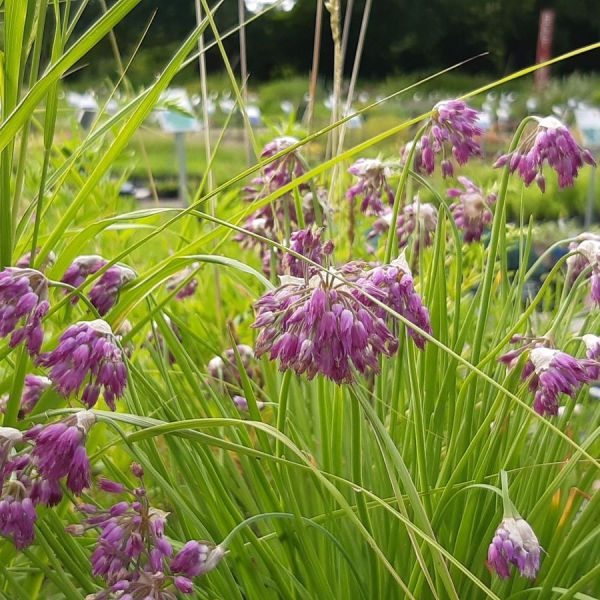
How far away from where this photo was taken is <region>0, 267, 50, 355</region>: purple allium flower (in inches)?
21.0

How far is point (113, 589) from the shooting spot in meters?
0.55

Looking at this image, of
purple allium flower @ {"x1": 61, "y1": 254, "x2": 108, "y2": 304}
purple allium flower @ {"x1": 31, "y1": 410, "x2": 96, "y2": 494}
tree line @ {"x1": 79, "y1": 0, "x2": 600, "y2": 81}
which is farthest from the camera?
tree line @ {"x1": 79, "y1": 0, "x2": 600, "y2": 81}

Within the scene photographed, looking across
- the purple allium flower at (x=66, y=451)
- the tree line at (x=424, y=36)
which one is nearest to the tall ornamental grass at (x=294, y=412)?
the purple allium flower at (x=66, y=451)

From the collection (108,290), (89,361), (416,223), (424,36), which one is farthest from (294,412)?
A: (424,36)

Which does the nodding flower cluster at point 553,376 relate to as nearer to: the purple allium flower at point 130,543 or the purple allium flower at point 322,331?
the purple allium flower at point 322,331

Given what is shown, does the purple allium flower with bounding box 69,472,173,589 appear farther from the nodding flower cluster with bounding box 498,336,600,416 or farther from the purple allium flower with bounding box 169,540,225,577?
the nodding flower cluster with bounding box 498,336,600,416

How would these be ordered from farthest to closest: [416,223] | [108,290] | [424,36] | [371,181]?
[424,36] < [416,223] < [371,181] < [108,290]

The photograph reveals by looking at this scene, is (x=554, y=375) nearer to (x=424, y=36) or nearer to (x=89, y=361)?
(x=89, y=361)

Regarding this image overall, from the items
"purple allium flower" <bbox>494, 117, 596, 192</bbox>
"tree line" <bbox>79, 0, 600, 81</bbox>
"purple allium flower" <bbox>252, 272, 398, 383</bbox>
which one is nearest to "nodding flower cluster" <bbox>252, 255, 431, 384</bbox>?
"purple allium flower" <bbox>252, 272, 398, 383</bbox>

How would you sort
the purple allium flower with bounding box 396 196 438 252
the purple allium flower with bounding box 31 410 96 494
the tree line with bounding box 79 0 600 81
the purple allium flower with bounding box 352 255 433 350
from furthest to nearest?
the tree line with bounding box 79 0 600 81 < the purple allium flower with bounding box 396 196 438 252 < the purple allium flower with bounding box 352 255 433 350 < the purple allium flower with bounding box 31 410 96 494

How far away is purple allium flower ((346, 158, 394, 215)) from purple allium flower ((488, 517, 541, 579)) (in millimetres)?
437

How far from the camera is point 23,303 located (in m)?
→ 0.53

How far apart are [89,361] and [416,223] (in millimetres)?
579

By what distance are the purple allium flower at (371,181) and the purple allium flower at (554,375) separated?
0.34m
